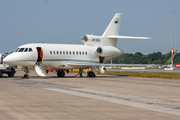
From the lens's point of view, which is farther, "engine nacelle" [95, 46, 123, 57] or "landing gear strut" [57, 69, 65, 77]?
"engine nacelle" [95, 46, 123, 57]

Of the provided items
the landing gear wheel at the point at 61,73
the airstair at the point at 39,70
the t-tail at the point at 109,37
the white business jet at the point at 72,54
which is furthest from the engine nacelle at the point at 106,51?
the airstair at the point at 39,70

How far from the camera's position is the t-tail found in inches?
1462

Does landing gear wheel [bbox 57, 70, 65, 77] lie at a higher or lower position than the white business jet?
lower

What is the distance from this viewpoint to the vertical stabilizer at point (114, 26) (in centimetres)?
3844

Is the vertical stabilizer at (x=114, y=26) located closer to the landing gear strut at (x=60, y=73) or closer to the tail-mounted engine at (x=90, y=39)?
the tail-mounted engine at (x=90, y=39)

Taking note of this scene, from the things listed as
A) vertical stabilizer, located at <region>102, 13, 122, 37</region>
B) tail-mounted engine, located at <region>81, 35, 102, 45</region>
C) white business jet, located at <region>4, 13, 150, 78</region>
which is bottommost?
white business jet, located at <region>4, 13, 150, 78</region>

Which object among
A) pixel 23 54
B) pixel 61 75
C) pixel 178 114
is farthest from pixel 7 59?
pixel 178 114

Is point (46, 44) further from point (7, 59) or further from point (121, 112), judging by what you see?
point (121, 112)


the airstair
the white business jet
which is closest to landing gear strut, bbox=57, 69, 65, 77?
the white business jet

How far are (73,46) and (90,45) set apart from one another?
9.99ft

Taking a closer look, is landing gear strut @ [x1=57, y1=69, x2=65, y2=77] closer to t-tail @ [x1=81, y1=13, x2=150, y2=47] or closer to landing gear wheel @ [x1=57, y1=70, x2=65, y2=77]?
landing gear wheel @ [x1=57, y1=70, x2=65, y2=77]

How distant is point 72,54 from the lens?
33969mm

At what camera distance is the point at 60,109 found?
32.8 feet

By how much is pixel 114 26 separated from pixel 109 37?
179 centimetres
